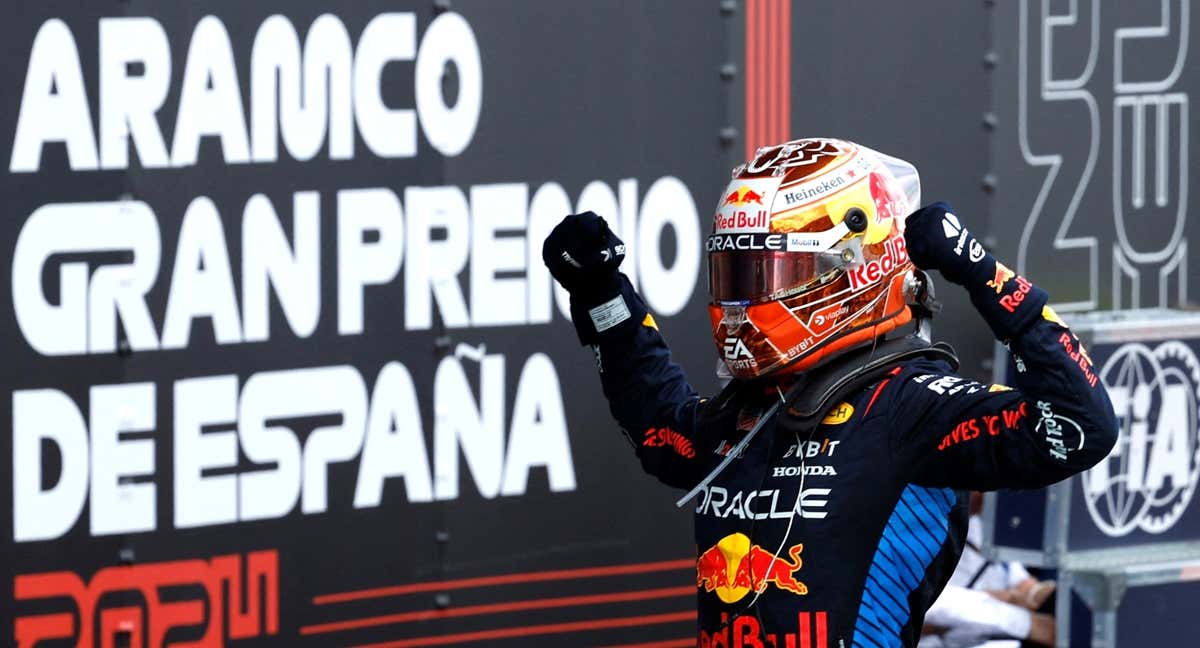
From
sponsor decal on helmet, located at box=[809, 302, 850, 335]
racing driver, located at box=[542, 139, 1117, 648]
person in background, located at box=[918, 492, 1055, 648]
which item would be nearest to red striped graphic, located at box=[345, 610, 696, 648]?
person in background, located at box=[918, 492, 1055, 648]

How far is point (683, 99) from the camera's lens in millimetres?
4625

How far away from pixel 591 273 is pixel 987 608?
6.55ft

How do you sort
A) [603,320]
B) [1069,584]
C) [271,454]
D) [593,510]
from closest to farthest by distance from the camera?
[603,320]
[271,454]
[593,510]
[1069,584]

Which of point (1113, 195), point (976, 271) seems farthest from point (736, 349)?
point (1113, 195)

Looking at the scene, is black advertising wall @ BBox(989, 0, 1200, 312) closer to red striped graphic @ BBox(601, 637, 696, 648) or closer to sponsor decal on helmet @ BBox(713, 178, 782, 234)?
red striped graphic @ BBox(601, 637, 696, 648)

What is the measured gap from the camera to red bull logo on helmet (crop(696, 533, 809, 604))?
10.1ft

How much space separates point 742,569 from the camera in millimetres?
3125

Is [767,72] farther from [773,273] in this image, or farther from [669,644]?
[773,273]

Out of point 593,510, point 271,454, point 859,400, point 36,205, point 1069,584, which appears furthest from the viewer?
point 1069,584

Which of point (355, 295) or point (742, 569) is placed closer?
point (742, 569)

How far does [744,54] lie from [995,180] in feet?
2.74

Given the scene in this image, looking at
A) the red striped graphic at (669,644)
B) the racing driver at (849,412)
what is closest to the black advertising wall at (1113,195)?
the red striped graphic at (669,644)

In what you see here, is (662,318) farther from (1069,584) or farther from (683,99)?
(1069,584)

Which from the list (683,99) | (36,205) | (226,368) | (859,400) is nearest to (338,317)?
(226,368)
